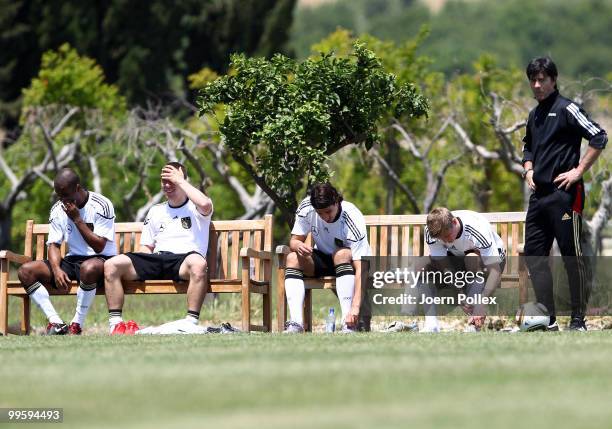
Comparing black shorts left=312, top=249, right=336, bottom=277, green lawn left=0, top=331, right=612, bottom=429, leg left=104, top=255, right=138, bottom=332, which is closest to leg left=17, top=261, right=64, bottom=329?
leg left=104, top=255, right=138, bottom=332

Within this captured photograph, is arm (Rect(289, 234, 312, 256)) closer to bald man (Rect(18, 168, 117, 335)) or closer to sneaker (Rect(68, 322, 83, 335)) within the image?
Answer: bald man (Rect(18, 168, 117, 335))

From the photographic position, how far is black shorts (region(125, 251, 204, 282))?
36.4 feet

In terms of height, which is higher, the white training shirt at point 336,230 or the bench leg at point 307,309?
the white training shirt at point 336,230

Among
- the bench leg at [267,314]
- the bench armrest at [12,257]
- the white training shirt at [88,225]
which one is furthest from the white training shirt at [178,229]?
the bench armrest at [12,257]

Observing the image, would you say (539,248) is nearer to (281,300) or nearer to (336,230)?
(336,230)

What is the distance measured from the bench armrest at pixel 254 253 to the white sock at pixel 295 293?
35 cm

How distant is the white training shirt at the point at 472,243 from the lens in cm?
1076

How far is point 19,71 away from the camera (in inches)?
1793

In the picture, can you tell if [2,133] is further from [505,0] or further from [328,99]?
[505,0]

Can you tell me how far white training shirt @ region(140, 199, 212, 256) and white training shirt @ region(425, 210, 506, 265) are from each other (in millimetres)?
1944

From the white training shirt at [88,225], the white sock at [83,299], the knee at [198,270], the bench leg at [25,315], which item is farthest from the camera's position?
the bench leg at [25,315]

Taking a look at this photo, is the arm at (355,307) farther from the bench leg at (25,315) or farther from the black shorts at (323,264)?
the bench leg at (25,315)

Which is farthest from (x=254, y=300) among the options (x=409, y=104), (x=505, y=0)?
(x=505, y=0)

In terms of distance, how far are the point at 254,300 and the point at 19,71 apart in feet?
103
